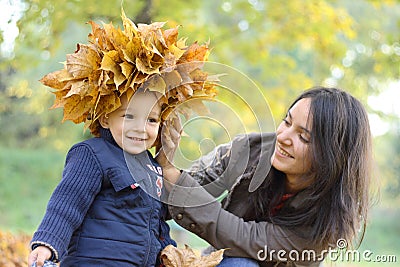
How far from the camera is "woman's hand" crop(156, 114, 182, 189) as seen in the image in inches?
81.4

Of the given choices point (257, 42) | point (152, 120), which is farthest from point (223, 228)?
point (257, 42)

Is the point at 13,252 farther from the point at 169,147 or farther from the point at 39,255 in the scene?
the point at 39,255

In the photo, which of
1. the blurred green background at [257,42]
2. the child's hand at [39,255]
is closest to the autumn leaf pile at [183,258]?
the child's hand at [39,255]

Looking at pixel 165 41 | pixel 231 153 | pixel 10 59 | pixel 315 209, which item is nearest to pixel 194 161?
pixel 231 153

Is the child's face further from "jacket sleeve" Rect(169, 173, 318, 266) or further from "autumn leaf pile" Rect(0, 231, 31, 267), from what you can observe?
"autumn leaf pile" Rect(0, 231, 31, 267)

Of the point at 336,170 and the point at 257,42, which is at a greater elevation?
the point at 257,42

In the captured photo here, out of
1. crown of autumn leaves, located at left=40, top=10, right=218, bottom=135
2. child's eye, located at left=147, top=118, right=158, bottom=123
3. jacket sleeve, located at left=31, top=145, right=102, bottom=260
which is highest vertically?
crown of autumn leaves, located at left=40, top=10, right=218, bottom=135

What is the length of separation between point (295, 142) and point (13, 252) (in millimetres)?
1995

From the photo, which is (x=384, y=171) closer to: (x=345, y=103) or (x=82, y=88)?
(x=345, y=103)

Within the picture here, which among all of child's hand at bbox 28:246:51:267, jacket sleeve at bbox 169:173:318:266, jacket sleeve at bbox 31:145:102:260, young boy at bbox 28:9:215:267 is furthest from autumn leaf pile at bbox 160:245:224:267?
child's hand at bbox 28:246:51:267

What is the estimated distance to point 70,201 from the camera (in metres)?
1.77

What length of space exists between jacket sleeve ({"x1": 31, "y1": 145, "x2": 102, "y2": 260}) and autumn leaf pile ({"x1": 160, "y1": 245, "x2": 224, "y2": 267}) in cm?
35

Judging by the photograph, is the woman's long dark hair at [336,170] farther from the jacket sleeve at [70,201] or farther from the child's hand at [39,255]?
the child's hand at [39,255]

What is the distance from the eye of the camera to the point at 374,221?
1242 centimetres
